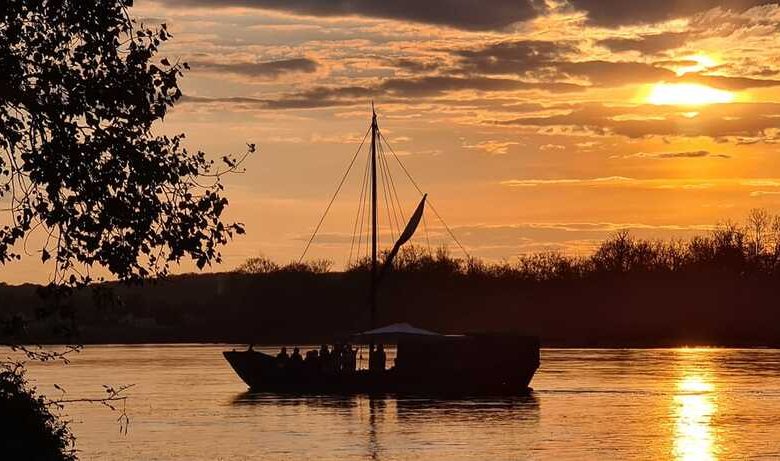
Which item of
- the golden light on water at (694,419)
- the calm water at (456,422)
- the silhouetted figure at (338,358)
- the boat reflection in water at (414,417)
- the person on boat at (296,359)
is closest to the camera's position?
the calm water at (456,422)

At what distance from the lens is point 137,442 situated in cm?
5003

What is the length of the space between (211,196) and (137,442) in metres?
29.4

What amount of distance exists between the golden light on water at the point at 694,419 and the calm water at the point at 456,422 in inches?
2.5

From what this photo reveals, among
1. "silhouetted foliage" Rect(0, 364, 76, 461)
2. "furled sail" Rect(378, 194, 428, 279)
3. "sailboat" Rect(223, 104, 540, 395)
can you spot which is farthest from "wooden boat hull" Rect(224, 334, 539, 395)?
"silhouetted foliage" Rect(0, 364, 76, 461)

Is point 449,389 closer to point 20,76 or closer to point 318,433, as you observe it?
point 318,433

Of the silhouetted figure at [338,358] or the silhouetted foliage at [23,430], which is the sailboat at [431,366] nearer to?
the silhouetted figure at [338,358]

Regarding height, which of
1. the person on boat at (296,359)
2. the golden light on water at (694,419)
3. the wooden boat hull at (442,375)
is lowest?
the golden light on water at (694,419)

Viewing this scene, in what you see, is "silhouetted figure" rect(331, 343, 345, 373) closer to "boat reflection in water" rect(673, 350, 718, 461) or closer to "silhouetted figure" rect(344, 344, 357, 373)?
"silhouetted figure" rect(344, 344, 357, 373)

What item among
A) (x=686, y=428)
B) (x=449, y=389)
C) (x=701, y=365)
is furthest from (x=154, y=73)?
(x=701, y=365)

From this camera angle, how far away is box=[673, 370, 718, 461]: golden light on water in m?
47.4

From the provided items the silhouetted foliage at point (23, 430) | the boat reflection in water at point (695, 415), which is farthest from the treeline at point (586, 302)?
the silhouetted foliage at point (23, 430)

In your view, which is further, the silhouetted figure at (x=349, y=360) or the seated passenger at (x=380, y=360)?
the silhouetted figure at (x=349, y=360)

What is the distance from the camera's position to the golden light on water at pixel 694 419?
4741 cm

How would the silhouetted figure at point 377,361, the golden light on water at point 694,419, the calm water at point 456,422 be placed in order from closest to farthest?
the calm water at point 456,422
the golden light on water at point 694,419
the silhouetted figure at point 377,361
